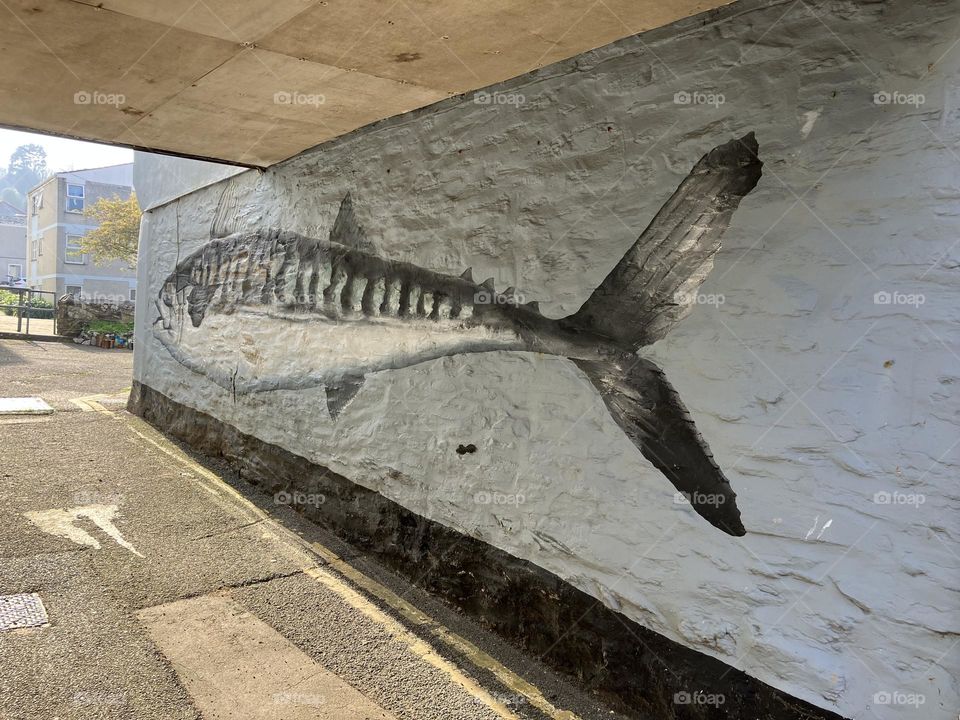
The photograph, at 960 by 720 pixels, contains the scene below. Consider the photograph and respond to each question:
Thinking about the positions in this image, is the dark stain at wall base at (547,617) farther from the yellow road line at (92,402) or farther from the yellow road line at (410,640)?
the yellow road line at (92,402)

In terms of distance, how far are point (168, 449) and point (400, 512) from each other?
4.53 metres

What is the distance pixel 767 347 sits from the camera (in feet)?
9.09

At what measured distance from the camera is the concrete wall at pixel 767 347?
2352mm

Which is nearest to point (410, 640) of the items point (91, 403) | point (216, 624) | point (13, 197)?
point (216, 624)

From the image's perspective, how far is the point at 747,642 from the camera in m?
2.79

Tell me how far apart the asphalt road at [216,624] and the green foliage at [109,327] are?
53.7 ft

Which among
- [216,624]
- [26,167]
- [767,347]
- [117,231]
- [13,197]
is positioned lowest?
[216,624]

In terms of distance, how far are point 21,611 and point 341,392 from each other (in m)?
2.48

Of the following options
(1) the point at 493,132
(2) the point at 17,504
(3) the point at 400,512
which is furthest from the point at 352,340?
(2) the point at 17,504

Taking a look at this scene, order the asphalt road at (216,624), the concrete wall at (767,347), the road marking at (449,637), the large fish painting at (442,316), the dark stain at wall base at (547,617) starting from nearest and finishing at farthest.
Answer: the concrete wall at (767,347) → the dark stain at wall base at (547,617) → the large fish painting at (442,316) → the asphalt road at (216,624) → the road marking at (449,637)

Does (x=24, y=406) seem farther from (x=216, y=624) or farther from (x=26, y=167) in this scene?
(x=26, y=167)

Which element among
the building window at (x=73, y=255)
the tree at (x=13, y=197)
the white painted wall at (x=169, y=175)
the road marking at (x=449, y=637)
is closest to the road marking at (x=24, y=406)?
the white painted wall at (x=169, y=175)

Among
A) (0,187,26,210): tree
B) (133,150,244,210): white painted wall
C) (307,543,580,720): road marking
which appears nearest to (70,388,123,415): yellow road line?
(133,150,244,210): white painted wall

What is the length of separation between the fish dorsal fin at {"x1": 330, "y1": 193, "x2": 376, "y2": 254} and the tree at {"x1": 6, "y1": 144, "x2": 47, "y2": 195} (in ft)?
565
